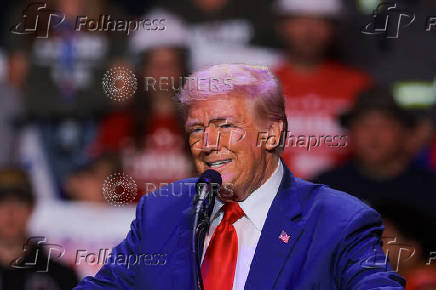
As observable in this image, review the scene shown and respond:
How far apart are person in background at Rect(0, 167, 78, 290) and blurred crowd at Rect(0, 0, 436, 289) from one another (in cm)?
1

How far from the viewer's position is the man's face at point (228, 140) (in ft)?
7.73

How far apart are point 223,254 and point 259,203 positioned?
208 millimetres

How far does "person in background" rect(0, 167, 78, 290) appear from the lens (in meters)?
4.37

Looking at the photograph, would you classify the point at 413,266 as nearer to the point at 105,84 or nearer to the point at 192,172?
the point at 192,172

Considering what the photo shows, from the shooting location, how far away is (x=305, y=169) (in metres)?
4.71

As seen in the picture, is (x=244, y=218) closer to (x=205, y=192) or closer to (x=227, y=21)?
(x=205, y=192)

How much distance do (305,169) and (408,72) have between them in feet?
2.94

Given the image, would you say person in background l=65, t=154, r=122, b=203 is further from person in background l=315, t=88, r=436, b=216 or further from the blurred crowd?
person in background l=315, t=88, r=436, b=216

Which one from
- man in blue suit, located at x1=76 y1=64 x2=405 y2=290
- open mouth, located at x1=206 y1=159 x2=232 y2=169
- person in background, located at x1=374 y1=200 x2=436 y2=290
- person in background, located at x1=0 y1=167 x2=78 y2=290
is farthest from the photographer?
person in background, located at x1=0 y1=167 x2=78 y2=290

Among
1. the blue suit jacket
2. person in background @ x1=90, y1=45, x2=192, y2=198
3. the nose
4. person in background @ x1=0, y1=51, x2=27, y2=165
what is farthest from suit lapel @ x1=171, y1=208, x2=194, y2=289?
person in background @ x1=0, y1=51, x2=27, y2=165

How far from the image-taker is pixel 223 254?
228 centimetres

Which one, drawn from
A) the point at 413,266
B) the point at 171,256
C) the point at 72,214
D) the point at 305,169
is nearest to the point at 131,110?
the point at 72,214

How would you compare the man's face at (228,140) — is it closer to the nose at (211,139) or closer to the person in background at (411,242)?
the nose at (211,139)

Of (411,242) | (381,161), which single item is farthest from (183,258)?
(381,161)
